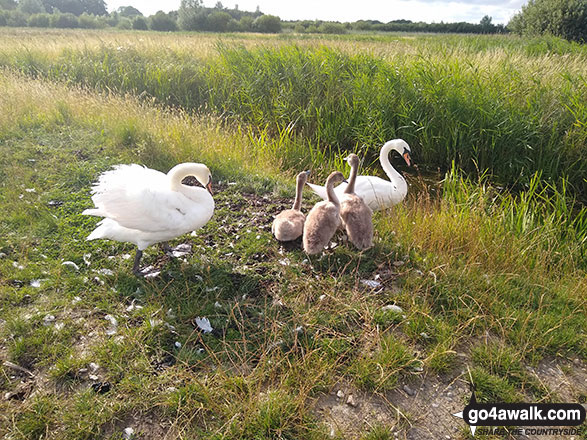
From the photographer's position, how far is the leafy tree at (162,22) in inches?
2603

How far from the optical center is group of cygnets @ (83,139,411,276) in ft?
15.5

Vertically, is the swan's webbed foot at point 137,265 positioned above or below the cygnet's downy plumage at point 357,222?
below

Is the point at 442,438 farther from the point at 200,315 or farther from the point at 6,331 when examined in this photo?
the point at 6,331

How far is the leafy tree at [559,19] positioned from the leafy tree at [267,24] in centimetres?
3821

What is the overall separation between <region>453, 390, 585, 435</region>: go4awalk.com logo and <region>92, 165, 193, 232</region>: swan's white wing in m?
3.59

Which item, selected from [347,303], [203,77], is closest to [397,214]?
[347,303]

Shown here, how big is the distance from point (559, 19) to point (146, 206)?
36.4m

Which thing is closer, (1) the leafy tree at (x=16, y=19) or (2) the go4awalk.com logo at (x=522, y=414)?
(2) the go4awalk.com logo at (x=522, y=414)

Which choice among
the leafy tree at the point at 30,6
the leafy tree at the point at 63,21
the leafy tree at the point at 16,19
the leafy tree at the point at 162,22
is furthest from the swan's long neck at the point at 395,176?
the leafy tree at the point at 30,6

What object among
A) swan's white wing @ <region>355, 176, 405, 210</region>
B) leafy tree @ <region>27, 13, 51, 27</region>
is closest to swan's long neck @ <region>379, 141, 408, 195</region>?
swan's white wing @ <region>355, 176, 405, 210</region>

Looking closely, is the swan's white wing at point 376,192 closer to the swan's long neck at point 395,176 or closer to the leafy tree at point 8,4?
the swan's long neck at point 395,176

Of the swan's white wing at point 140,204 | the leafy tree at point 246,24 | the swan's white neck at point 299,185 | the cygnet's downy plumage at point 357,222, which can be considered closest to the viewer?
the swan's white wing at point 140,204

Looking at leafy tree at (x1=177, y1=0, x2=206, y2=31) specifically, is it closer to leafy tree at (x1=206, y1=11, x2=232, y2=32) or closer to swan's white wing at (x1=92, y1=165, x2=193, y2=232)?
leafy tree at (x1=206, y1=11, x2=232, y2=32)

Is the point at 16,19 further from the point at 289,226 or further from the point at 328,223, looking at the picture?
the point at 328,223
